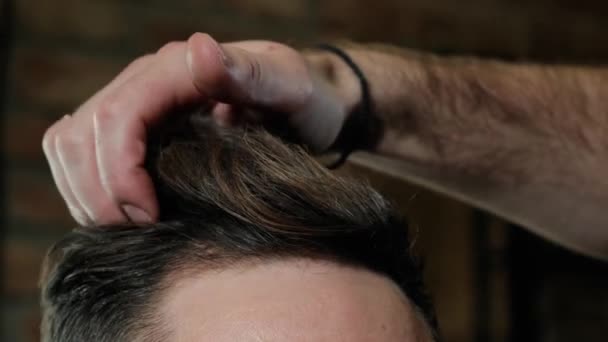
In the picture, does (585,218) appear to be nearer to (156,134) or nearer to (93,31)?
(156,134)

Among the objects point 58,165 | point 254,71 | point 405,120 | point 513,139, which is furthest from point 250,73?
point 513,139

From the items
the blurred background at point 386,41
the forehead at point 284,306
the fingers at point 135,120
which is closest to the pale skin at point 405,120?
the fingers at point 135,120

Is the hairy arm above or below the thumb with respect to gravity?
below

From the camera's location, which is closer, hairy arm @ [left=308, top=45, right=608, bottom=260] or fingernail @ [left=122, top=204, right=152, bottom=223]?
fingernail @ [left=122, top=204, right=152, bottom=223]

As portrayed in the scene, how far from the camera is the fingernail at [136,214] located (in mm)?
841

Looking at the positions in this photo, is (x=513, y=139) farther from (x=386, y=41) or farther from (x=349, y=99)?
(x=386, y=41)

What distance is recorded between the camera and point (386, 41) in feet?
7.29

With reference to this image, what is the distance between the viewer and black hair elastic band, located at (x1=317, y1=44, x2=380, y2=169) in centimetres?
99

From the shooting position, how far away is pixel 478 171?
118 centimetres

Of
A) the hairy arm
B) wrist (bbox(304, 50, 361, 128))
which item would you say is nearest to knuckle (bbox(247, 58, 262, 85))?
wrist (bbox(304, 50, 361, 128))

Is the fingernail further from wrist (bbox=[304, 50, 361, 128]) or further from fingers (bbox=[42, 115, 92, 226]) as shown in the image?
wrist (bbox=[304, 50, 361, 128])

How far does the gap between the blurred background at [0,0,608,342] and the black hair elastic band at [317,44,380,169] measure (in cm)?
49

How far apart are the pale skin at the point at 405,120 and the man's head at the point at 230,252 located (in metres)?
0.04

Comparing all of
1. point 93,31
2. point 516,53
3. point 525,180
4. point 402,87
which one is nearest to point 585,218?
point 525,180
